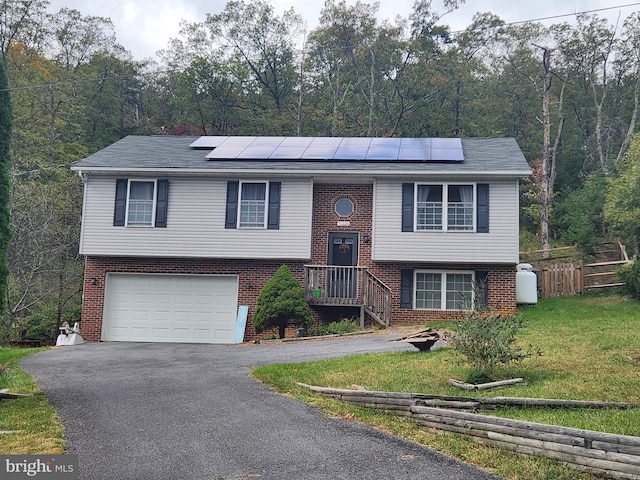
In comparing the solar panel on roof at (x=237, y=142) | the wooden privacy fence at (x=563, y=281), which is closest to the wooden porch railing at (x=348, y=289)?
the solar panel on roof at (x=237, y=142)

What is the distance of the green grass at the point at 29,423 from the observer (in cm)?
595

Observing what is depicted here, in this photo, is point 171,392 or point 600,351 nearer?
point 171,392

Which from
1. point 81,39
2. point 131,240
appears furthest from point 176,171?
point 81,39

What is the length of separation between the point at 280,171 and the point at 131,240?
473 cm

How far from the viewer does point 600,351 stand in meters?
9.88

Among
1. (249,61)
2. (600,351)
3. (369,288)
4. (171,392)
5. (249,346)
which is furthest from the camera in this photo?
(249,61)

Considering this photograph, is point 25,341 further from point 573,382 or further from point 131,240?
point 573,382

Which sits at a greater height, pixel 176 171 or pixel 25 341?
pixel 176 171

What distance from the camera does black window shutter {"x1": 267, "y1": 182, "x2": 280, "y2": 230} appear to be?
17.5 meters

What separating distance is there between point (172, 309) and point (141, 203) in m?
3.22

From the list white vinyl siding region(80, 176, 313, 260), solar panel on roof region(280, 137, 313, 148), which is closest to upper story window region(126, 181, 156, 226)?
white vinyl siding region(80, 176, 313, 260)

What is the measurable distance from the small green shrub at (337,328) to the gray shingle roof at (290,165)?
4.16 meters

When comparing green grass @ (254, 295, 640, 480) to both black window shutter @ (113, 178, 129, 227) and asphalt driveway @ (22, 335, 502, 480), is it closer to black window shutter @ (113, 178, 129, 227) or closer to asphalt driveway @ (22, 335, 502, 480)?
asphalt driveway @ (22, 335, 502, 480)

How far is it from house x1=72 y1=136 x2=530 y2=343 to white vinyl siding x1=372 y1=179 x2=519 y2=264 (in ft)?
0.09
